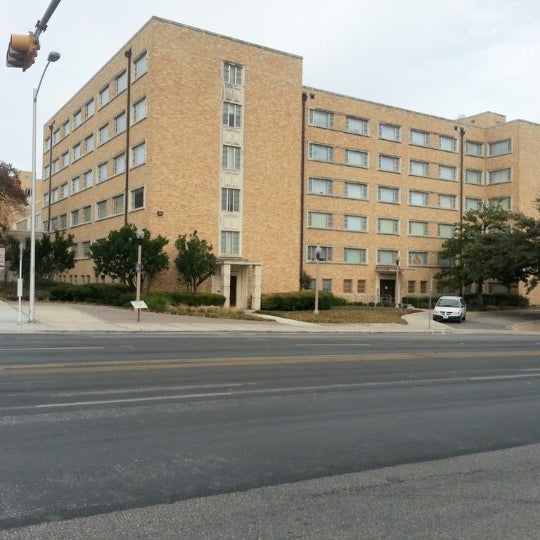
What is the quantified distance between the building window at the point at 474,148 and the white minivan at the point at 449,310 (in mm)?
24169

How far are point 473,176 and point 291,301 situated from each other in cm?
2977

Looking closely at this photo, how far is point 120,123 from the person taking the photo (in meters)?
44.3

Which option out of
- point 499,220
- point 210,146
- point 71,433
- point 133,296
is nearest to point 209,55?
point 210,146

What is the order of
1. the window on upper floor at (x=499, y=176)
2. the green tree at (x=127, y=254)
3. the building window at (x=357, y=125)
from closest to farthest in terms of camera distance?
1. the green tree at (x=127, y=254)
2. the building window at (x=357, y=125)
3. the window on upper floor at (x=499, y=176)

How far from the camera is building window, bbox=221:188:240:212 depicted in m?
40.5

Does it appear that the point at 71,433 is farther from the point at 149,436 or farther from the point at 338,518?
the point at 338,518

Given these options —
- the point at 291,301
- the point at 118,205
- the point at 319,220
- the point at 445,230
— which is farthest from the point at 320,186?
the point at 118,205

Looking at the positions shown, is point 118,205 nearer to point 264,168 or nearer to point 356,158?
point 264,168

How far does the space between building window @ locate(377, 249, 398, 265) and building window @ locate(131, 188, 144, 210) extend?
870 inches

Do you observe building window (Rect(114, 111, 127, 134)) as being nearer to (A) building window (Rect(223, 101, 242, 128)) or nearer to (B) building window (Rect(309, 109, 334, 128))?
(A) building window (Rect(223, 101, 242, 128))

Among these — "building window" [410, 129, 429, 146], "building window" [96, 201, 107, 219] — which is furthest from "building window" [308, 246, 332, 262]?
"building window" [96, 201, 107, 219]

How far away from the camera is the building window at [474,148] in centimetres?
5909

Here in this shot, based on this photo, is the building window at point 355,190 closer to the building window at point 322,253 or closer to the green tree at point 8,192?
the building window at point 322,253

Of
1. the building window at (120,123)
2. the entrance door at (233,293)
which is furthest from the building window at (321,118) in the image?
the entrance door at (233,293)
